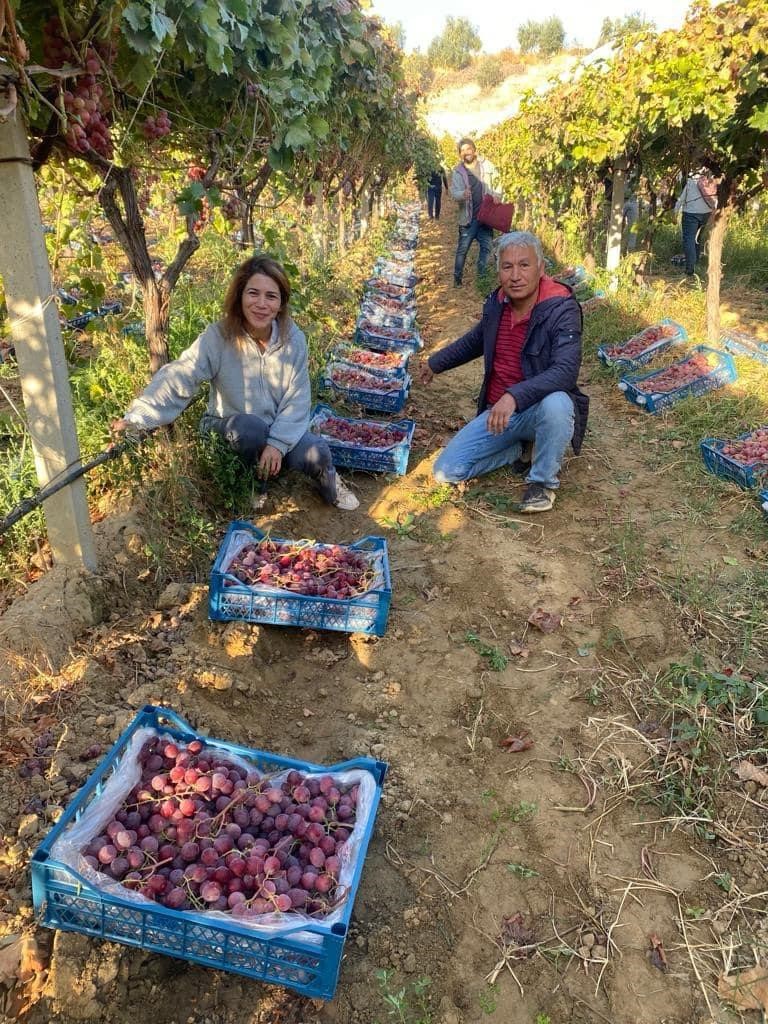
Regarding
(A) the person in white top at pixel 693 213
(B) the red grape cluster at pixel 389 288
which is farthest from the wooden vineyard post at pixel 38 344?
(A) the person in white top at pixel 693 213

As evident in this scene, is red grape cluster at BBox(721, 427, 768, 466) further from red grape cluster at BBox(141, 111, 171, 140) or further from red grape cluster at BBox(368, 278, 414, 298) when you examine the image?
red grape cluster at BBox(368, 278, 414, 298)

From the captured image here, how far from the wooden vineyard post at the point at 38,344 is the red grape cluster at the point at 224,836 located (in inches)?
46.1

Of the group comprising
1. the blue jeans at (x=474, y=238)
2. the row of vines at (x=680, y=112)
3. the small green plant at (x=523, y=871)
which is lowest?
the small green plant at (x=523, y=871)

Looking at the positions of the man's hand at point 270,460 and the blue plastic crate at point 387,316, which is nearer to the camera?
the man's hand at point 270,460

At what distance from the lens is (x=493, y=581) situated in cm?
372

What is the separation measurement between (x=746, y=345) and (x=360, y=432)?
457 cm

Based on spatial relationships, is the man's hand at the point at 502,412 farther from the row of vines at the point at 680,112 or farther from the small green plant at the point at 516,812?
the row of vines at the point at 680,112

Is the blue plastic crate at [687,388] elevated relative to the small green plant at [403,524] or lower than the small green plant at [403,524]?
elevated

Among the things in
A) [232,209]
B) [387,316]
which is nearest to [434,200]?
[387,316]

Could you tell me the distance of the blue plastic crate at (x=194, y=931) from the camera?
5.29 feet

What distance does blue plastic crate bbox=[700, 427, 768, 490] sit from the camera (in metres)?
4.48

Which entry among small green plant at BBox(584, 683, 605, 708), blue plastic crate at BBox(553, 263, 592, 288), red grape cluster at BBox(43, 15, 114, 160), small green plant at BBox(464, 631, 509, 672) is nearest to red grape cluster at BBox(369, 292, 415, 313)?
blue plastic crate at BBox(553, 263, 592, 288)

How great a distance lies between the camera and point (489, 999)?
1859 millimetres

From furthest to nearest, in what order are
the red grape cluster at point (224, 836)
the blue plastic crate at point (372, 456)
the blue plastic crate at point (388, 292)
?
1. the blue plastic crate at point (388, 292)
2. the blue plastic crate at point (372, 456)
3. the red grape cluster at point (224, 836)
